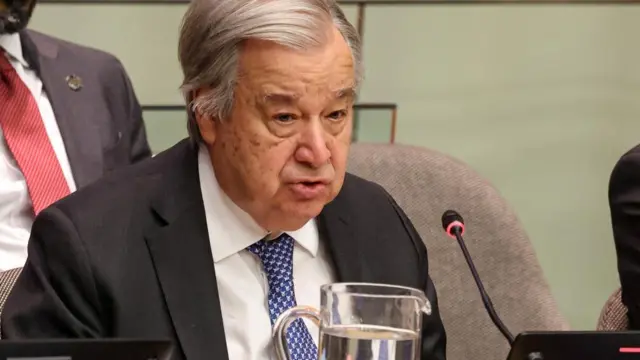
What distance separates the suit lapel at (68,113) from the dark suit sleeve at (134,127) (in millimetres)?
105

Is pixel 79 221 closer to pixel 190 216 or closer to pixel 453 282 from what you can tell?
pixel 190 216

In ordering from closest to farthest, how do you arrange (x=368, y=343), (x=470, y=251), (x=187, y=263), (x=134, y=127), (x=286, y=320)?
(x=368, y=343) < (x=286, y=320) < (x=187, y=263) < (x=470, y=251) < (x=134, y=127)

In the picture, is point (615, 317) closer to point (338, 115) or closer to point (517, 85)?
point (338, 115)

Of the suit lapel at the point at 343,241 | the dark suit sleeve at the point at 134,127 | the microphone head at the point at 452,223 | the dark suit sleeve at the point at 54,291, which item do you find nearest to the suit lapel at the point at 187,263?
the dark suit sleeve at the point at 54,291

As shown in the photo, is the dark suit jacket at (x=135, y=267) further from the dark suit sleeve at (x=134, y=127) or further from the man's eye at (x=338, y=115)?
the dark suit sleeve at (x=134, y=127)

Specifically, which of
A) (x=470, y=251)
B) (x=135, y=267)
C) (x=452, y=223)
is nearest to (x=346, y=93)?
(x=452, y=223)

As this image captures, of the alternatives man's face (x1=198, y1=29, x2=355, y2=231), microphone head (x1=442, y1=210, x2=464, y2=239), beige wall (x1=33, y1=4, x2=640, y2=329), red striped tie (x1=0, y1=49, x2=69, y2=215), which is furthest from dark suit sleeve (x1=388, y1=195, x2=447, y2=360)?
beige wall (x1=33, y1=4, x2=640, y2=329)

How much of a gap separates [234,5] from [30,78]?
98 centimetres

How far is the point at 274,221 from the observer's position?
5.39ft

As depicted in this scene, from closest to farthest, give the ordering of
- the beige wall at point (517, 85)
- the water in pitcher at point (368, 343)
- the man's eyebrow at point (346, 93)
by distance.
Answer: the water in pitcher at point (368, 343), the man's eyebrow at point (346, 93), the beige wall at point (517, 85)

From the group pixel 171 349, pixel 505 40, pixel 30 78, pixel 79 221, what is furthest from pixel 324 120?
pixel 505 40

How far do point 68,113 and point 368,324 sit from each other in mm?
1393

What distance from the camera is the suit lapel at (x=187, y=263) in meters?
1.55

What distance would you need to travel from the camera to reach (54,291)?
1505 millimetres
